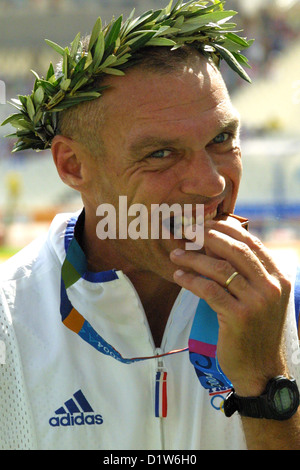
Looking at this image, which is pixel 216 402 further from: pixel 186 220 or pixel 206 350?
pixel 186 220

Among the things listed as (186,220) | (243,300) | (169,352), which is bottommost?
(169,352)

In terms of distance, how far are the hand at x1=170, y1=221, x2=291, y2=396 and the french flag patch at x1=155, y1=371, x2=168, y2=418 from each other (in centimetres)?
45

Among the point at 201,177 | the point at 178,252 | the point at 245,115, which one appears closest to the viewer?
the point at 178,252

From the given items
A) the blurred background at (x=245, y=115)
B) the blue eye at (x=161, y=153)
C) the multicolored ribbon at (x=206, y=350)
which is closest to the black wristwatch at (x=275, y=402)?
the multicolored ribbon at (x=206, y=350)

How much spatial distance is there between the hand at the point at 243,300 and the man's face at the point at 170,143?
0.27 meters

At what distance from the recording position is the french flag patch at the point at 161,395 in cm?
248

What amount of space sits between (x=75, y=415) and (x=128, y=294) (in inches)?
20.9

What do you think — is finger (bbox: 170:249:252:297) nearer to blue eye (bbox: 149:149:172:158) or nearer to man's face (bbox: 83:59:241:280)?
man's face (bbox: 83:59:241:280)

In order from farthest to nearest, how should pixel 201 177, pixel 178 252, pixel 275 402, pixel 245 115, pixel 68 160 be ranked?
pixel 245 115 < pixel 68 160 < pixel 201 177 < pixel 178 252 < pixel 275 402

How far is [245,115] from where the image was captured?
22.6 m

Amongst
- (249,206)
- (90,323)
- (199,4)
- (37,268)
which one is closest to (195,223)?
(90,323)

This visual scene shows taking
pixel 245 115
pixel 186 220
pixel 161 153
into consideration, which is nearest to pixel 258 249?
pixel 186 220

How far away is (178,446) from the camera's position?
2.46 metres

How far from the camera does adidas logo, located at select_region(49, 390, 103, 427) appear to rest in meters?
2.51
